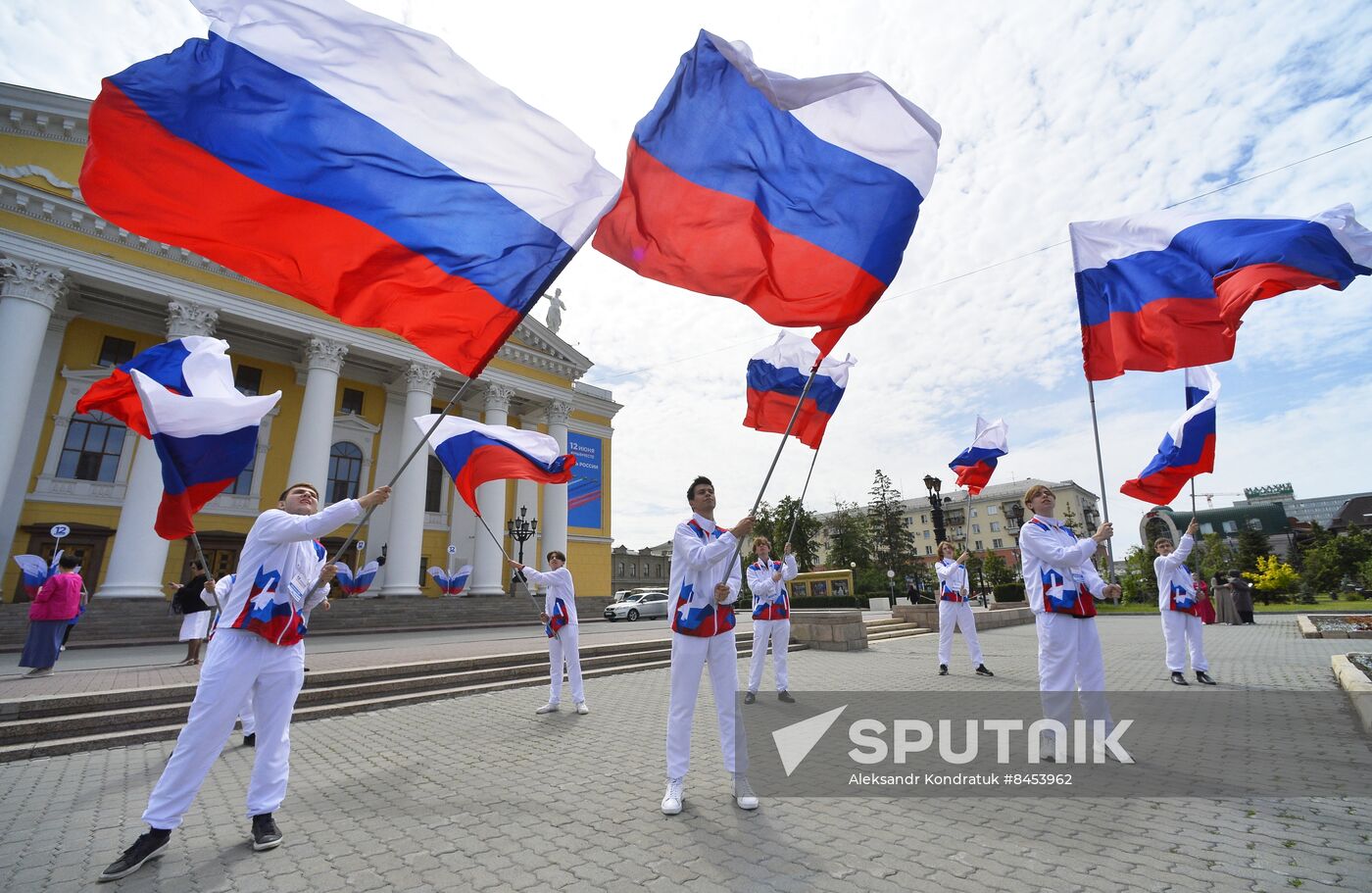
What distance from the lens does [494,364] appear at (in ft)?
88.5

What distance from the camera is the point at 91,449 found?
2092cm

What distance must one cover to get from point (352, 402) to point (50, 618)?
64.9 ft

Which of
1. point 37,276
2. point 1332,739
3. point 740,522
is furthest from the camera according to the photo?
point 37,276

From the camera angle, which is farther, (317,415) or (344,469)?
(344,469)

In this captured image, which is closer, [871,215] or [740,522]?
[740,522]

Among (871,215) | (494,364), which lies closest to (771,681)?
(871,215)

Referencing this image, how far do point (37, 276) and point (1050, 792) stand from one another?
26.3 m

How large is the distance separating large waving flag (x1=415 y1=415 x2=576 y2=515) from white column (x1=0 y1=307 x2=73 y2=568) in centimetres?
1933

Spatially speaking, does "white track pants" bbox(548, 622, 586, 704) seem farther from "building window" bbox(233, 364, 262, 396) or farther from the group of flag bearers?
"building window" bbox(233, 364, 262, 396)

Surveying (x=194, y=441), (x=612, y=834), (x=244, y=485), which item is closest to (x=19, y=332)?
(x=244, y=485)

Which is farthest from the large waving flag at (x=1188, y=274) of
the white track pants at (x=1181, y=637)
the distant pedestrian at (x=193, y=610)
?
the distant pedestrian at (x=193, y=610)

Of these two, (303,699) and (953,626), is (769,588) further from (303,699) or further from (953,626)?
(303,699)

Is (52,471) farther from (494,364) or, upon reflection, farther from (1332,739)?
(1332,739)

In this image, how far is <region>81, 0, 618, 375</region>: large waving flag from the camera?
3791 mm
